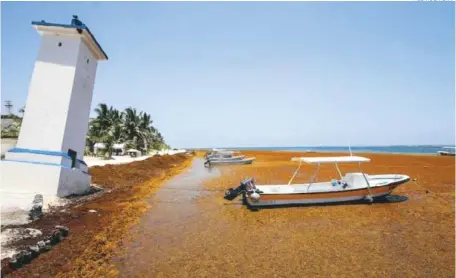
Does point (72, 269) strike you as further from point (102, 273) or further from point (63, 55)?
point (63, 55)

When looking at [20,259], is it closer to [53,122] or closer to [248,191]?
[53,122]

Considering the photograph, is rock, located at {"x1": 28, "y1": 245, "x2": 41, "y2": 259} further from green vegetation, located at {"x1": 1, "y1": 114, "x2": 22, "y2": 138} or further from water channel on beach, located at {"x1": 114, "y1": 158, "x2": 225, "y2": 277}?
green vegetation, located at {"x1": 1, "y1": 114, "x2": 22, "y2": 138}

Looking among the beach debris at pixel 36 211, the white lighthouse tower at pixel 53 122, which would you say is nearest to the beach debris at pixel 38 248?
the beach debris at pixel 36 211

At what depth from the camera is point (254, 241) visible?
8852 millimetres

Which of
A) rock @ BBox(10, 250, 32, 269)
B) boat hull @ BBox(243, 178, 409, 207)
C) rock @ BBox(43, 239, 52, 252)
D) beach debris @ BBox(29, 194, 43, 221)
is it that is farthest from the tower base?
boat hull @ BBox(243, 178, 409, 207)

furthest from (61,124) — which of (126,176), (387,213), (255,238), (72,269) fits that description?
(387,213)

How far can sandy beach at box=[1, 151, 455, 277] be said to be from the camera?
677 cm

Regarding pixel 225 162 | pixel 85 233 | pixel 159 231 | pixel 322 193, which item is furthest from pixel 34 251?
pixel 225 162

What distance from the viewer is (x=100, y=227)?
9492 millimetres

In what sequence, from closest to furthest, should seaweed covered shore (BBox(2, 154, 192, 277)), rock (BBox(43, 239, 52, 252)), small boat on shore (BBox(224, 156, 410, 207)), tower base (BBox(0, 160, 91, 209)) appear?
seaweed covered shore (BBox(2, 154, 192, 277)) → rock (BBox(43, 239, 52, 252)) → tower base (BBox(0, 160, 91, 209)) → small boat on shore (BBox(224, 156, 410, 207))

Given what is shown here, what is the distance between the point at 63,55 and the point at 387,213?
1611cm

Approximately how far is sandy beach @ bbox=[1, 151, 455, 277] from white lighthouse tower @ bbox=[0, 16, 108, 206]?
78.9 inches

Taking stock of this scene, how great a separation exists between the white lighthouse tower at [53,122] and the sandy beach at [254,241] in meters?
2.00

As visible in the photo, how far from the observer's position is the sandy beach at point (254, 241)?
6.77 metres
